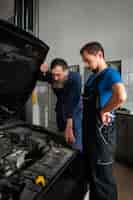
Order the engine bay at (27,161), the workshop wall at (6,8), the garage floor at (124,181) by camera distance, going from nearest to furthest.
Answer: the engine bay at (27,161), the workshop wall at (6,8), the garage floor at (124,181)

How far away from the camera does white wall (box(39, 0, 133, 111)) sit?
8.21 ft

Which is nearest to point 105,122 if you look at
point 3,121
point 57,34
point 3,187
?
point 3,121

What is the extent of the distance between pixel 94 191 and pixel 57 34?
2.54 metres

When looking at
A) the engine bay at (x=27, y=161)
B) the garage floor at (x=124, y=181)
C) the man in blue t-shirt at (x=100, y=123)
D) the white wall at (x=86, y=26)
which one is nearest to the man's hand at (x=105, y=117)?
the man in blue t-shirt at (x=100, y=123)

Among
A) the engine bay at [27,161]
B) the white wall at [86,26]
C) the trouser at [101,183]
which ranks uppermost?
the white wall at [86,26]

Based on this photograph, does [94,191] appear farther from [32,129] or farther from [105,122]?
[32,129]

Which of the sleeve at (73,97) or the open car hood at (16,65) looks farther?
the sleeve at (73,97)

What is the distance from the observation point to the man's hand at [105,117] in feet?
3.60

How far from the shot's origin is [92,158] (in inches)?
40.3

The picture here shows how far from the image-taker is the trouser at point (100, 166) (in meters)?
0.96

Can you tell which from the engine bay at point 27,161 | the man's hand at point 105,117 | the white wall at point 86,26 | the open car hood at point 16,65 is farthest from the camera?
the white wall at point 86,26

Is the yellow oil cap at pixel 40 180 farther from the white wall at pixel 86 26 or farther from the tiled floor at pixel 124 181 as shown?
the white wall at pixel 86 26

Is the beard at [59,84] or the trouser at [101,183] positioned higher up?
the beard at [59,84]

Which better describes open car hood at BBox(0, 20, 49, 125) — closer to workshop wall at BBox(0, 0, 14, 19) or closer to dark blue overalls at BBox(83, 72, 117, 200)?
dark blue overalls at BBox(83, 72, 117, 200)
